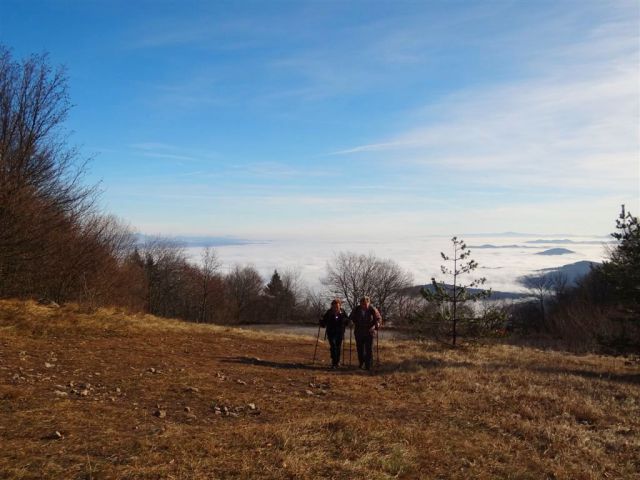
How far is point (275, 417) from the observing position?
6.99m

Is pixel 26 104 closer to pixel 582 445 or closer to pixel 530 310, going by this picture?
pixel 582 445

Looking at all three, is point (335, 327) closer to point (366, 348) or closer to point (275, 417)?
→ point (366, 348)

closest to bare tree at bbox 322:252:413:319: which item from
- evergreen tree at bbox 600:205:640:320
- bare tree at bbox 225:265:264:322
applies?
bare tree at bbox 225:265:264:322

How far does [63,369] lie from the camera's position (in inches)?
341

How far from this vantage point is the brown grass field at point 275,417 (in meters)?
4.93

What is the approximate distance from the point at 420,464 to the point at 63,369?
6.51 m

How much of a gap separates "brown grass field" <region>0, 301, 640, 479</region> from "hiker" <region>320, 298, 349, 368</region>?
760 millimetres

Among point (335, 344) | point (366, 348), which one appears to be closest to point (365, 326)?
point (366, 348)

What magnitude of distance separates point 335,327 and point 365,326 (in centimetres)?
86

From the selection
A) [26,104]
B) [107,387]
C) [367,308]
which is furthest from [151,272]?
[107,387]

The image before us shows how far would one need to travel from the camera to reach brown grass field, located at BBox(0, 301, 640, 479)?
4926 mm

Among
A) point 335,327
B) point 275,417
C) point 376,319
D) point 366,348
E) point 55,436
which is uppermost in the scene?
point 376,319

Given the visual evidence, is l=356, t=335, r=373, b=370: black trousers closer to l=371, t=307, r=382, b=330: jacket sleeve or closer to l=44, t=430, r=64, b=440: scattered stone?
l=371, t=307, r=382, b=330: jacket sleeve

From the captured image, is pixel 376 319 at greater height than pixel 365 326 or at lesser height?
greater
